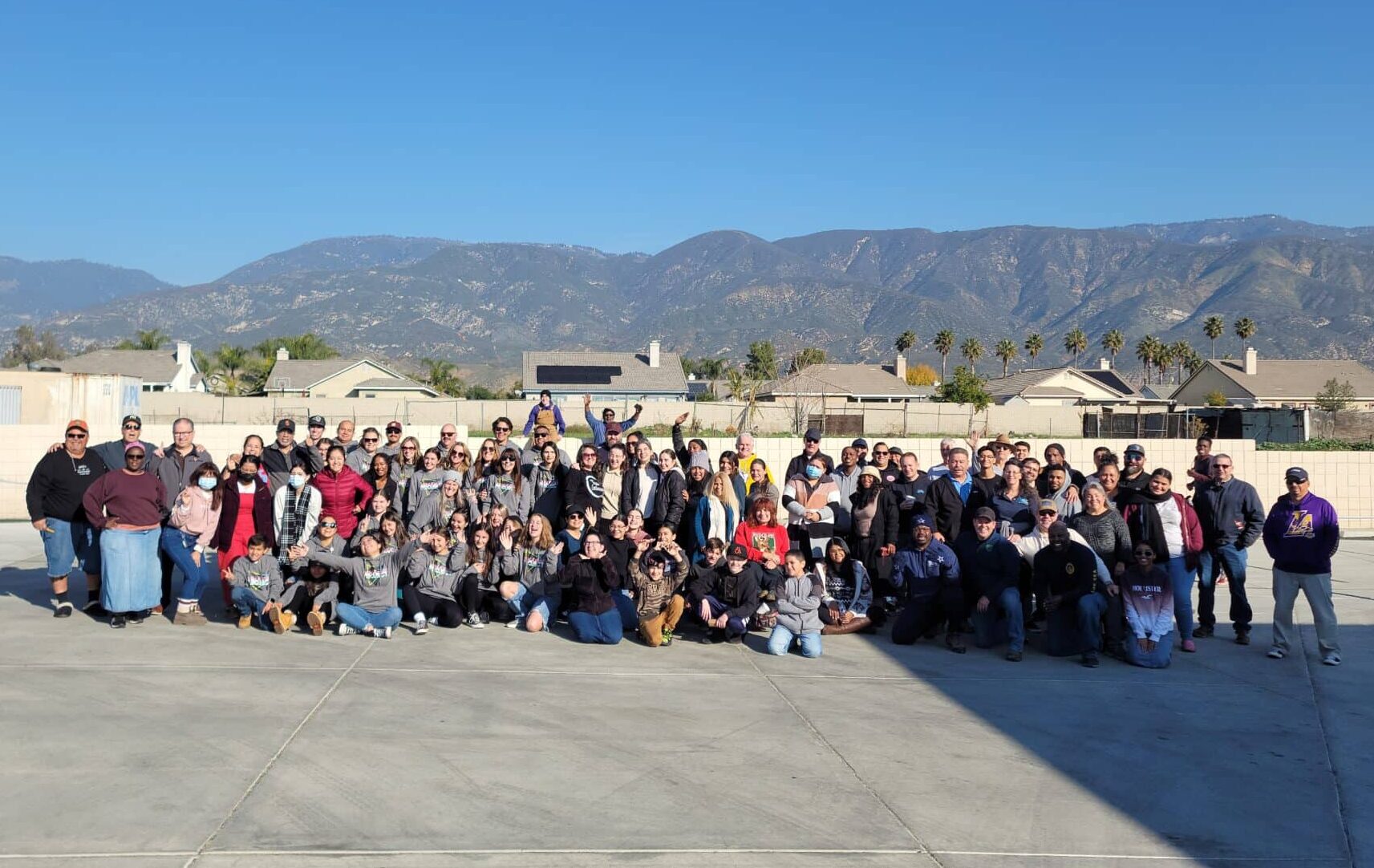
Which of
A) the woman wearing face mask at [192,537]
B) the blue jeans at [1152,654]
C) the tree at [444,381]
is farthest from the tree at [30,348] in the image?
the blue jeans at [1152,654]

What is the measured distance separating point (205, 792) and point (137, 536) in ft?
16.0

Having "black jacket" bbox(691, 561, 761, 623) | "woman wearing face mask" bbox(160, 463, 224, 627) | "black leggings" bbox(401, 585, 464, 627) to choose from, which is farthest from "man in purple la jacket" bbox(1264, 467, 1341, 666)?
"woman wearing face mask" bbox(160, 463, 224, 627)

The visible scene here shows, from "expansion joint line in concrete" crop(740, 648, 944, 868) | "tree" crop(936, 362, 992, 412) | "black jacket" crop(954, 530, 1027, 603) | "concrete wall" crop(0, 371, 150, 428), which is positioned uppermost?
"tree" crop(936, 362, 992, 412)

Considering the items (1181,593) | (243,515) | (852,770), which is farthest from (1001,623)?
(243,515)

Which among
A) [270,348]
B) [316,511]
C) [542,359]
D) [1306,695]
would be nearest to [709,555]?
[316,511]

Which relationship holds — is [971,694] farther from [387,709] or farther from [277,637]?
→ [277,637]

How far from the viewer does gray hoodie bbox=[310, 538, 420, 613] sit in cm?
1013

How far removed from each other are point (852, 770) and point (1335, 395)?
65974mm

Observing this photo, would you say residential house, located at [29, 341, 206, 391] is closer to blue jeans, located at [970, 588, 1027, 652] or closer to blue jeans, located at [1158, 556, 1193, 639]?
blue jeans, located at [970, 588, 1027, 652]

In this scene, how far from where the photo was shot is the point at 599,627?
10102mm

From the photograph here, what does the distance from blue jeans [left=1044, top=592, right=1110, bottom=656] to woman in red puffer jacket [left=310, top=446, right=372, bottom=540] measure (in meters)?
6.35

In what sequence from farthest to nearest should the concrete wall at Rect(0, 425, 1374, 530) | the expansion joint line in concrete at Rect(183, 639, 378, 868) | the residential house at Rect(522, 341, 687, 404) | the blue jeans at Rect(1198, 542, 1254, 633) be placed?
1. the residential house at Rect(522, 341, 687, 404)
2. the concrete wall at Rect(0, 425, 1374, 530)
3. the blue jeans at Rect(1198, 542, 1254, 633)
4. the expansion joint line in concrete at Rect(183, 639, 378, 868)

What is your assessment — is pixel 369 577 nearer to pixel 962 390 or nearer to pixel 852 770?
pixel 852 770

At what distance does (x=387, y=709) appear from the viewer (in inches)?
300
